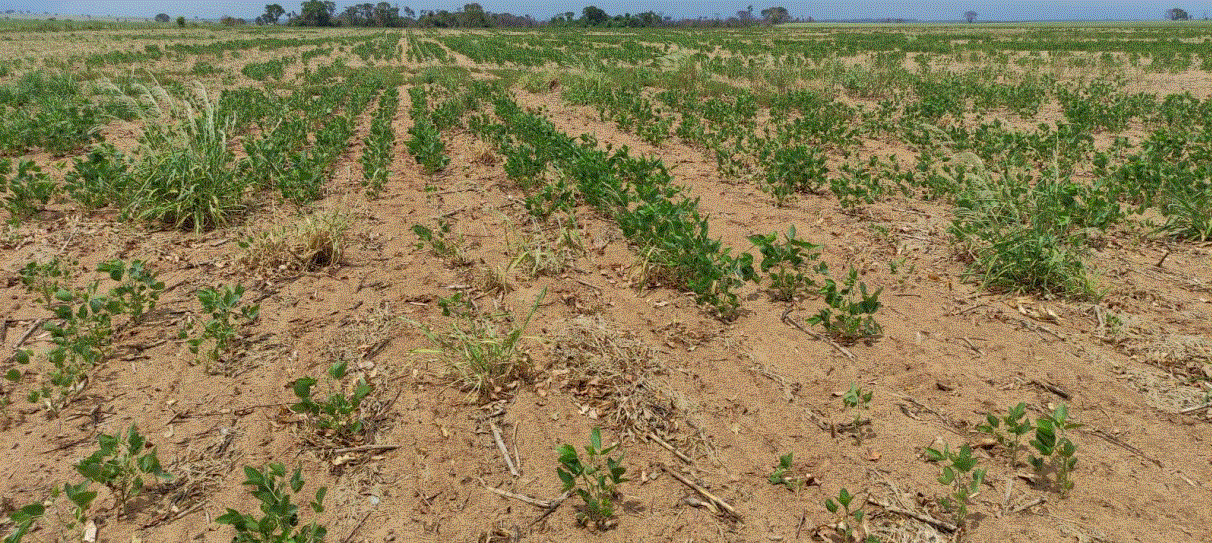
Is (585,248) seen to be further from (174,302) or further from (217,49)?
(217,49)

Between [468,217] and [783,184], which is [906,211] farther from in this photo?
[468,217]

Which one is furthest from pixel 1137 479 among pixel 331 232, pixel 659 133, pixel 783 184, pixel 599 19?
pixel 599 19

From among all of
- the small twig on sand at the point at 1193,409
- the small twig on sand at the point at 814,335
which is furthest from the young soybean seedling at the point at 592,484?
the small twig on sand at the point at 1193,409

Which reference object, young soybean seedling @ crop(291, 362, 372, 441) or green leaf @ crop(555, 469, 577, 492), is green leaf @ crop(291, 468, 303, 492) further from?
green leaf @ crop(555, 469, 577, 492)

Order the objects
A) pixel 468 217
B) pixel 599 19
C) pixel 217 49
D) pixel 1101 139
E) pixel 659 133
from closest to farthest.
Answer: pixel 468 217 < pixel 659 133 < pixel 1101 139 < pixel 217 49 < pixel 599 19

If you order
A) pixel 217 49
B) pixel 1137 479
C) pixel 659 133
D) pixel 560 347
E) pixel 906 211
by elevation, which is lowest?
pixel 1137 479

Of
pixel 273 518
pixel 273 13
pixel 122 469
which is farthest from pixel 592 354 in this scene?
pixel 273 13

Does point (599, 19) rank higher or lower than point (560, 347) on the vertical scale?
higher

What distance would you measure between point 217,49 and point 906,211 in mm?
32069

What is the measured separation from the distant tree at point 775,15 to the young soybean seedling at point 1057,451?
120895 millimetres

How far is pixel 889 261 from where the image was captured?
5078 mm

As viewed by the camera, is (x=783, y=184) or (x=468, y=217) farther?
(x=783, y=184)

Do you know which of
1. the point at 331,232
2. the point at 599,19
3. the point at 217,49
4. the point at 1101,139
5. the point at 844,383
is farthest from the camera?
the point at 599,19

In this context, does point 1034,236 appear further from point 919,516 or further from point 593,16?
point 593,16
